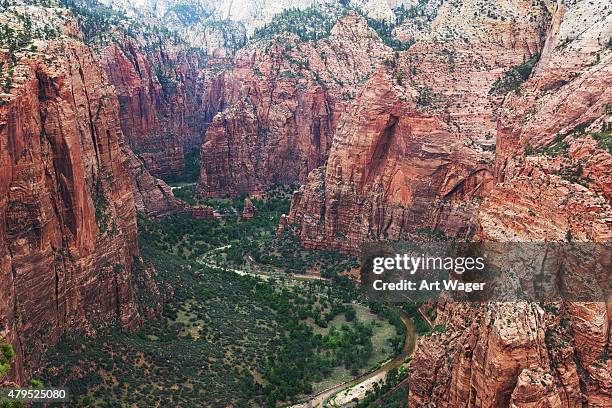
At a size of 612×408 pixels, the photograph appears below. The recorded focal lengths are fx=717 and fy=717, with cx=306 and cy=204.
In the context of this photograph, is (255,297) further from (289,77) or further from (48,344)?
(289,77)

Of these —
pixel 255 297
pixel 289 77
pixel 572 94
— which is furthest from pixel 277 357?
pixel 289 77

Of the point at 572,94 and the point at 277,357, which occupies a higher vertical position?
the point at 572,94

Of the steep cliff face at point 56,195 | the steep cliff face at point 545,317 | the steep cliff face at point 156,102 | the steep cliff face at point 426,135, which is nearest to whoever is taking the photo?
the steep cliff face at point 545,317

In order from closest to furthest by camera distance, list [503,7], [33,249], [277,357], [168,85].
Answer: [33,249], [277,357], [503,7], [168,85]

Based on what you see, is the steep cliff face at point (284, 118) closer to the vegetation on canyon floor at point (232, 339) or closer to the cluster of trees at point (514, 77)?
the vegetation on canyon floor at point (232, 339)

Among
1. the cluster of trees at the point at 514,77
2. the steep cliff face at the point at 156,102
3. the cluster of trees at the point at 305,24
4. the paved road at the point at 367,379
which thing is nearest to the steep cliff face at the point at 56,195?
the paved road at the point at 367,379

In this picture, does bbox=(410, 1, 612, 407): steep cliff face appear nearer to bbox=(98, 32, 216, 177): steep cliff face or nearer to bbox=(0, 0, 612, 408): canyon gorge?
bbox=(0, 0, 612, 408): canyon gorge
